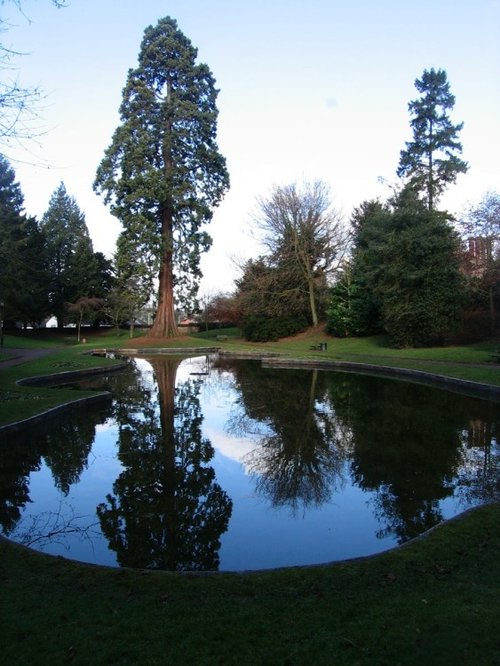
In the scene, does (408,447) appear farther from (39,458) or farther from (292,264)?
(292,264)

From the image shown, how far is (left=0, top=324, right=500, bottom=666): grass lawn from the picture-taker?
2.86 m

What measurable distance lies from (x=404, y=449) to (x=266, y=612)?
233 inches

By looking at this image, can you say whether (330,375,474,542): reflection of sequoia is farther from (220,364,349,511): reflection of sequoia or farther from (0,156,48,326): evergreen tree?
(0,156,48,326): evergreen tree

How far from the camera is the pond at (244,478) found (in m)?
5.16

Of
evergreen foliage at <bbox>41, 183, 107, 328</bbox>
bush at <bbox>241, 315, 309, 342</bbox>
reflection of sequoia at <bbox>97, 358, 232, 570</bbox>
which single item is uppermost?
A: evergreen foliage at <bbox>41, 183, 107, 328</bbox>

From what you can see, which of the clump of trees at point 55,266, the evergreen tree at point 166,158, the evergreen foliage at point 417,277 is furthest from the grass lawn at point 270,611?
the clump of trees at point 55,266

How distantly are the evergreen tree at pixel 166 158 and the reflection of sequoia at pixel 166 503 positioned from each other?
2608 centimetres

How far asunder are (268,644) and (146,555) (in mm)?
2206

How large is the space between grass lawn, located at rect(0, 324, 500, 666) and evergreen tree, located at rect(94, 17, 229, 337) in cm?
3172

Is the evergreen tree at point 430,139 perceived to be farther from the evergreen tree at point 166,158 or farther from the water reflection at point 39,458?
the water reflection at point 39,458

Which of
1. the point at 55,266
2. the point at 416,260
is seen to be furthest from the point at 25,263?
the point at 416,260

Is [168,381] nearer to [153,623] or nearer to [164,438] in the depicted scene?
[164,438]

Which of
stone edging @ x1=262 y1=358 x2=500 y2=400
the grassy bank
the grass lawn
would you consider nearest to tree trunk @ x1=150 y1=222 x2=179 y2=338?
the grassy bank

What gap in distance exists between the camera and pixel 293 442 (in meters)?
9.40
